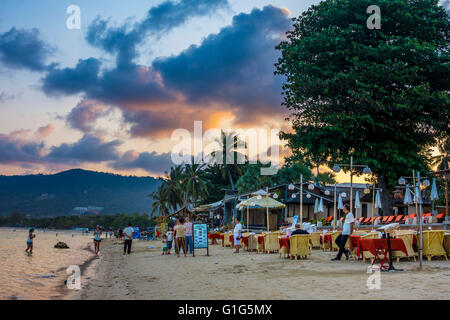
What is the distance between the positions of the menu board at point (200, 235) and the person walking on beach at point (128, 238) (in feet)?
14.0

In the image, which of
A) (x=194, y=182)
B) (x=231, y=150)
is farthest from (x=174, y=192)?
(x=231, y=150)

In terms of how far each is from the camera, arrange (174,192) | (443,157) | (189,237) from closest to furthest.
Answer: (189,237) < (443,157) < (174,192)

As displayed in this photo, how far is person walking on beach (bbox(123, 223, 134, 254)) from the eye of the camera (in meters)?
19.7

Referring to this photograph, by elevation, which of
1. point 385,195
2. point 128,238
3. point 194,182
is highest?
point 194,182

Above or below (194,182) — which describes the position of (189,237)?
below

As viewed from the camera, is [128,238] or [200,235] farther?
[128,238]

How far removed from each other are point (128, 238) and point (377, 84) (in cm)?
1520

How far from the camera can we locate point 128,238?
20.6 m

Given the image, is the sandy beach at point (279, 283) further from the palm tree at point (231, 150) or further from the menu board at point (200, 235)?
the palm tree at point (231, 150)

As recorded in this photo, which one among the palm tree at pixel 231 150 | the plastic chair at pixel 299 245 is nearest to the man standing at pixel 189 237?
the plastic chair at pixel 299 245

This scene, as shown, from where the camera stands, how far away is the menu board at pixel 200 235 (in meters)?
16.5

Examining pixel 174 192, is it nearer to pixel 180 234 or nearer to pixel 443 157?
pixel 443 157
